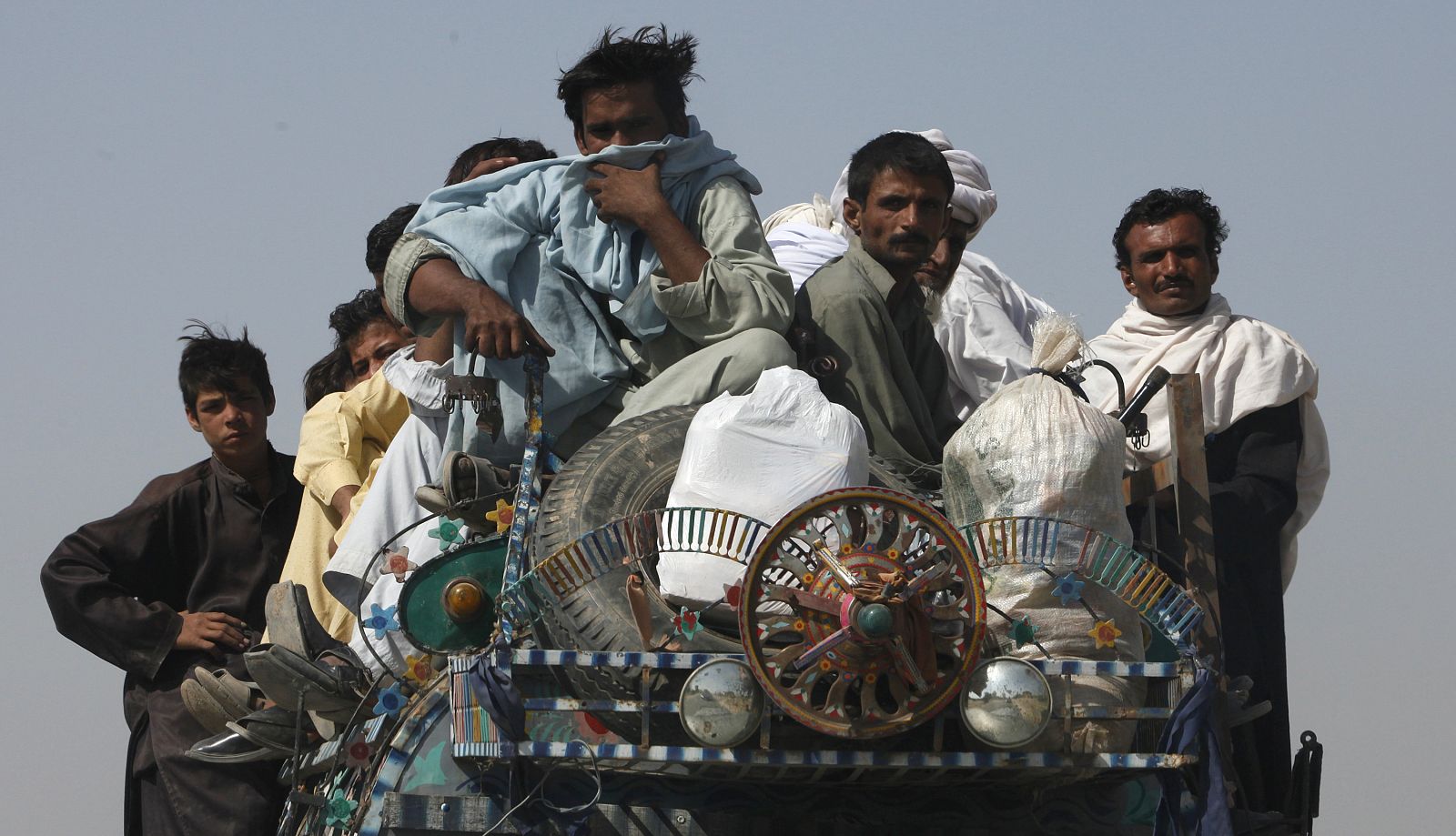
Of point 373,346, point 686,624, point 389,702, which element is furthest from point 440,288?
point 373,346

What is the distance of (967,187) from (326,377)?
9.91 feet

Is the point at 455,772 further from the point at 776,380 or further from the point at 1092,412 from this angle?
the point at 1092,412

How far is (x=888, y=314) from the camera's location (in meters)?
5.20

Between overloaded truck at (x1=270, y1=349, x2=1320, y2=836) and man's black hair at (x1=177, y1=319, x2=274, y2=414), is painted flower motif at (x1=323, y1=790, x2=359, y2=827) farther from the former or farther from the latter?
man's black hair at (x1=177, y1=319, x2=274, y2=414)

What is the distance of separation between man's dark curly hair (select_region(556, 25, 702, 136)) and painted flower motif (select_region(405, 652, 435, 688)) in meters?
1.74

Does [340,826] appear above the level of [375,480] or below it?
below

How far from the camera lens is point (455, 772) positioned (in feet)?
13.2

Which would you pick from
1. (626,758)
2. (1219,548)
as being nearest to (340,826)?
(626,758)

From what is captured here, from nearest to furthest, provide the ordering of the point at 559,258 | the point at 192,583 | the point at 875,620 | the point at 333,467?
the point at 875,620
the point at 559,258
the point at 333,467
the point at 192,583

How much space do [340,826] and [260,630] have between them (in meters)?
2.24

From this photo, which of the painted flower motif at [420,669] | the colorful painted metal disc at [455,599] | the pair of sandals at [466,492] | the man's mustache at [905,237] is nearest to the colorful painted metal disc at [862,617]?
the colorful painted metal disc at [455,599]

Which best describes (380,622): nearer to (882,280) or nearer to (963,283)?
(882,280)

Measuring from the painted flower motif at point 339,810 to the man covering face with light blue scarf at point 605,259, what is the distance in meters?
1.14

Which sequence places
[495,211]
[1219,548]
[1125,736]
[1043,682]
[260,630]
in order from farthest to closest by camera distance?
[260,630] < [1219,548] < [495,211] < [1125,736] < [1043,682]
